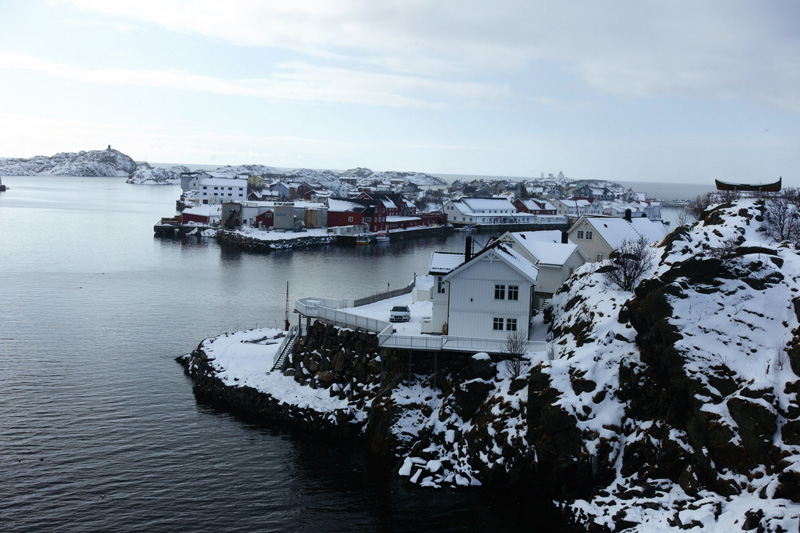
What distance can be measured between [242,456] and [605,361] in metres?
11.4

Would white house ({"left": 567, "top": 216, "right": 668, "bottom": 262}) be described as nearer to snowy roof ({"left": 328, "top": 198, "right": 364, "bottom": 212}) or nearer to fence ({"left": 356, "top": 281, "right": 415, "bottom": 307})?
fence ({"left": 356, "top": 281, "right": 415, "bottom": 307})

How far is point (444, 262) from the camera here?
27.1 metres

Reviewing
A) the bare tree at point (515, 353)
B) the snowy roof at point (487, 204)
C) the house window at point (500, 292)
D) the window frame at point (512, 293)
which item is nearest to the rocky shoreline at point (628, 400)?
the bare tree at point (515, 353)

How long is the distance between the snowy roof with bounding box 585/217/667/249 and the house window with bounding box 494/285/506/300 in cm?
1619

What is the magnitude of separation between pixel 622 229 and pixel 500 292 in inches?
815

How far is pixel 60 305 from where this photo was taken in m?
40.9

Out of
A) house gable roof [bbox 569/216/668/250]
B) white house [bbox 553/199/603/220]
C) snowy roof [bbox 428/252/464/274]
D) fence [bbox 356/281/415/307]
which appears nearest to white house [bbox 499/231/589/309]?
snowy roof [bbox 428/252/464/274]

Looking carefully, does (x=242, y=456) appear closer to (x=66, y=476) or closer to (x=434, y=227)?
(x=66, y=476)

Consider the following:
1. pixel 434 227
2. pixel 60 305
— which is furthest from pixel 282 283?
pixel 434 227

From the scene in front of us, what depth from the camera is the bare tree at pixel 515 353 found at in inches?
891

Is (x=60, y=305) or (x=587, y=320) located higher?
(x=587, y=320)

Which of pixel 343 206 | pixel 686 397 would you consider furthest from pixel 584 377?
pixel 343 206

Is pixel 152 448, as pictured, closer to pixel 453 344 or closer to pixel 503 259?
pixel 453 344

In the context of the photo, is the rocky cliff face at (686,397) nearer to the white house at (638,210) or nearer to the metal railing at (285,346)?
the metal railing at (285,346)
